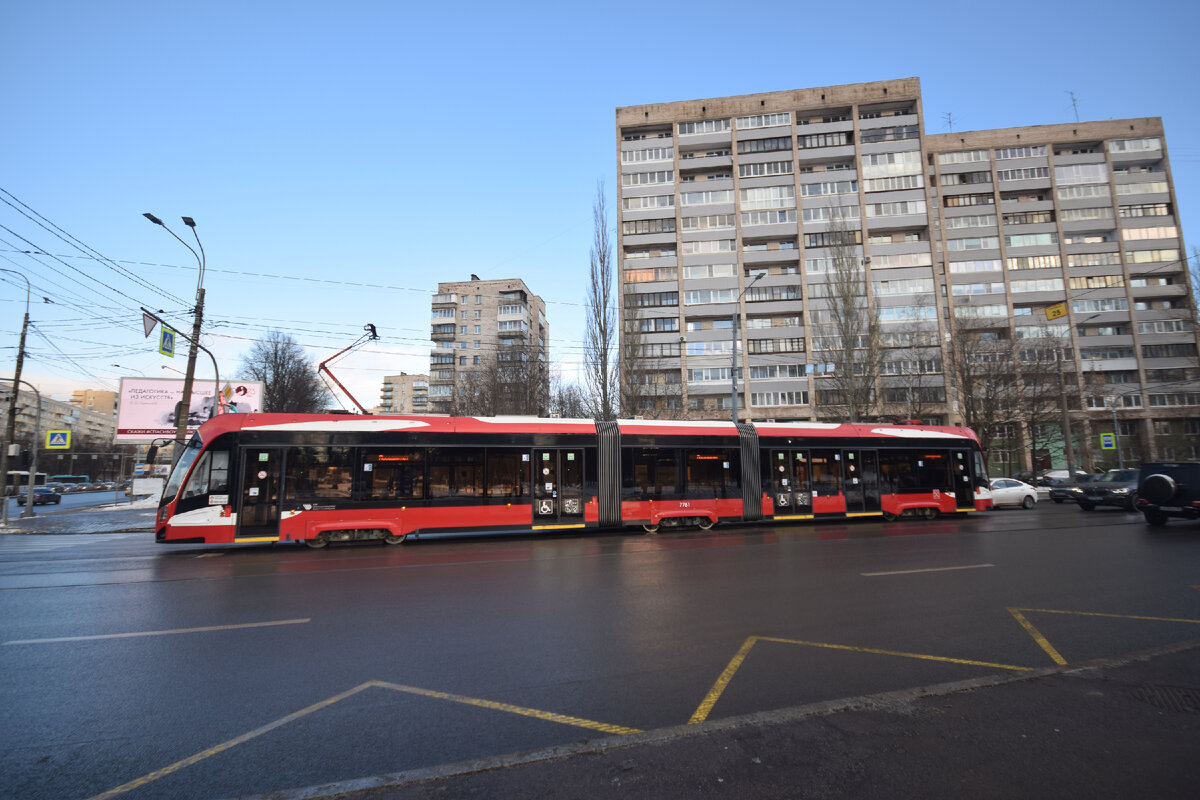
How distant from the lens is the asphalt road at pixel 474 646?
3.57 m

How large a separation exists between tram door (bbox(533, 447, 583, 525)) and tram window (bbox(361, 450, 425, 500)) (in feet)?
9.79

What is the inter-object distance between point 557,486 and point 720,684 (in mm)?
10970

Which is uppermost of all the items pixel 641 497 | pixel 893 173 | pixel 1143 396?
pixel 893 173

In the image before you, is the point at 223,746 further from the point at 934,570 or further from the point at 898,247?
the point at 898,247

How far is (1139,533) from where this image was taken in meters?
13.4

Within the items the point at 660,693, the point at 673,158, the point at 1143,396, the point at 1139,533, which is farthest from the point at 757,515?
the point at 1143,396

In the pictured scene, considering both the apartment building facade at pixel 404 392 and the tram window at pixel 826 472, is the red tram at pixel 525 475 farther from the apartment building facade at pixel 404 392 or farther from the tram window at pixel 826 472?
the apartment building facade at pixel 404 392

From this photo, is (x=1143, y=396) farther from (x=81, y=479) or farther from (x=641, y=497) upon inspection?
(x=81, y=479)

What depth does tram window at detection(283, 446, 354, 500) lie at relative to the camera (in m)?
13.4

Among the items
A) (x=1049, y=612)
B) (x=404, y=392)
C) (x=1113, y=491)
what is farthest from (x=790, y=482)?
(x=404, y=392)

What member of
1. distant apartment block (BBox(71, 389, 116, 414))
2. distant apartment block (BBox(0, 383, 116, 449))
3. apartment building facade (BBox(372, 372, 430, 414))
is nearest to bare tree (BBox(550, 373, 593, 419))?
apartment building facade (BBox(372, 372, 430, 414))

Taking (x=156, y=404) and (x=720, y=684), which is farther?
(x=156, y=404)

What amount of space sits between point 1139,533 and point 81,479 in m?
97.8

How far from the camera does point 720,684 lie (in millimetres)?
4465
